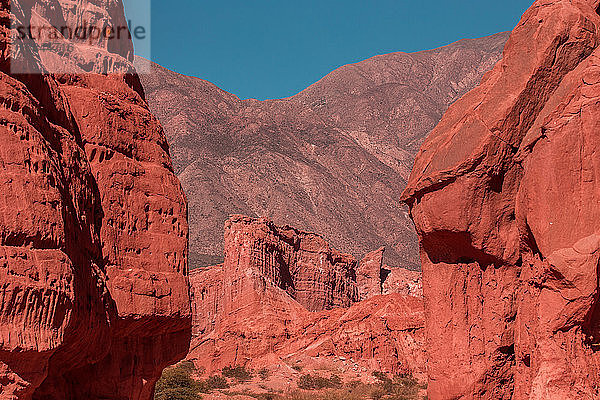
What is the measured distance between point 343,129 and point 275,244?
94.0 metres

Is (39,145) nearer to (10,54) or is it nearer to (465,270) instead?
(10,54)

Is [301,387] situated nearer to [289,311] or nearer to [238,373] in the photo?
[238,373]

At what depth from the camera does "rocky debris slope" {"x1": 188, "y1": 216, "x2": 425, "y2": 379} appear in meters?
33.2

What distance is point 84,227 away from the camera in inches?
374

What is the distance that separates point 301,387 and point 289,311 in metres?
9.74

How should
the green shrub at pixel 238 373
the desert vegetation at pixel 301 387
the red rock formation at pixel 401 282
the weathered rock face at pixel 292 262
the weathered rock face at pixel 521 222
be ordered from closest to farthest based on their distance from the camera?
the weathered rock face at pixel 521 222, the desert vegetation at pixel 301 387, the green shrub at pixel 238 373, the weathered rock face at pixel 292 262, the red rock formation at pixel 401 282

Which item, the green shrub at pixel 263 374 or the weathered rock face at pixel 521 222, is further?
the green shrub at pixel 263 374

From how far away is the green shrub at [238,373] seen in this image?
103 ft

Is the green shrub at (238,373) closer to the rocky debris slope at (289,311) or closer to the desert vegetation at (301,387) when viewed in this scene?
the desert vegetation at (301,387)

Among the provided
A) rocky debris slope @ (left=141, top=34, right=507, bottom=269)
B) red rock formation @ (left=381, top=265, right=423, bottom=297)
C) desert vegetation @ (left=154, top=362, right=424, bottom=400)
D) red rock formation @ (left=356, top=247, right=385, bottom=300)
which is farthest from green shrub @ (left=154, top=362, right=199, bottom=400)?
rocky debris slope @ (left=141, top=34, right=507, bottom=269)

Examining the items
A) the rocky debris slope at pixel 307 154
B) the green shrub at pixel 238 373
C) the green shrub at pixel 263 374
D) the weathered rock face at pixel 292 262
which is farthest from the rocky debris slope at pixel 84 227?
the rocky debris slope at pixel 307 154

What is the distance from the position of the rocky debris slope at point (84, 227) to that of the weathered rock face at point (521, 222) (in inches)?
149

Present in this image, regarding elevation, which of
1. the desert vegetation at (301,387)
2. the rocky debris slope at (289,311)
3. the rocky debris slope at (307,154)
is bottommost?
the desert vegetation at (301,387)

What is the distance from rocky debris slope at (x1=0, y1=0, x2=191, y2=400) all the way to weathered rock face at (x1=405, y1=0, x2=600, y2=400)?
3.79 meters
